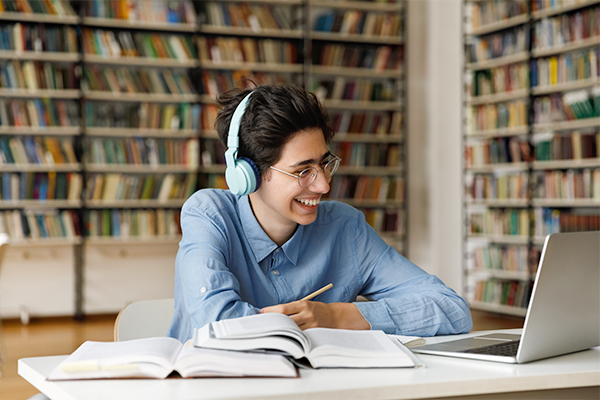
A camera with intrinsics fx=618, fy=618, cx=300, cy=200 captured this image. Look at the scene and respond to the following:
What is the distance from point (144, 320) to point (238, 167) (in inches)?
16.2

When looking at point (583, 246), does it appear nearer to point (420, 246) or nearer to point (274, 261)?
point (274, 261)

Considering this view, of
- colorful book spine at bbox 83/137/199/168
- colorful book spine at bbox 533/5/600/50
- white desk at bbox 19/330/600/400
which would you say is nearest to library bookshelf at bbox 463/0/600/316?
colorful book spine at bbox 533/5/600/50

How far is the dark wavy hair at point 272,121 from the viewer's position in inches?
54.9

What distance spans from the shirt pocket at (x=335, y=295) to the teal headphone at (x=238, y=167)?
1.00ft

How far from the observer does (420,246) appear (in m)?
5.89

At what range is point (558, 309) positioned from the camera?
96 cm

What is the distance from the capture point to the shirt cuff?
4.11 ft

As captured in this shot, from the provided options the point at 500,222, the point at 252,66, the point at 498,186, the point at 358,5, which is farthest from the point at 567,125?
the point at 252,66

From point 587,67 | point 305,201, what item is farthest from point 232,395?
point 587,67

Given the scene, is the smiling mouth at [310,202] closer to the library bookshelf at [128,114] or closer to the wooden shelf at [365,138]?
the library bookshelf at [128,114]

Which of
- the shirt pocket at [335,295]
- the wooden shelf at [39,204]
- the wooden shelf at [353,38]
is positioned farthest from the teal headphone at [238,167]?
the wooden shelf at [353,38]

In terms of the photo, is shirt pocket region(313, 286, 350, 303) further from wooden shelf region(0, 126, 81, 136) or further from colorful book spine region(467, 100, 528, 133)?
wooden shelf region(0, 126, 81, 136)

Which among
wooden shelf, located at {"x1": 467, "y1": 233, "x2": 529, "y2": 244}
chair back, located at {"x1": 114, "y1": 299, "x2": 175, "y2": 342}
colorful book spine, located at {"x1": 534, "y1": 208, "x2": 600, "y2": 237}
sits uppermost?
chair back, located at {"x1": 114, "y1": 299, "x2": 175, "y2": 342}

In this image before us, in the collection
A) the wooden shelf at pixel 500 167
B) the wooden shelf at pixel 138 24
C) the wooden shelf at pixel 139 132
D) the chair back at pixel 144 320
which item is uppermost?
the wooden shelf at pixel 138 24
